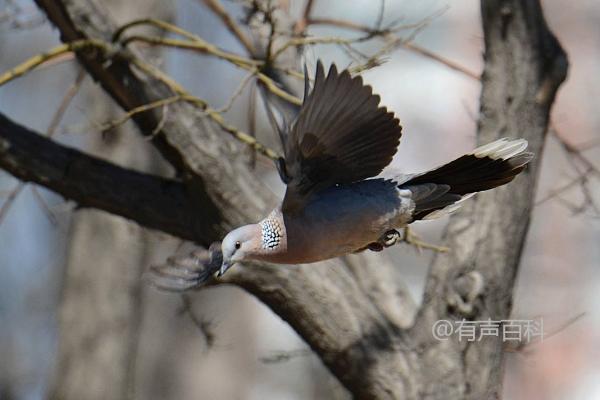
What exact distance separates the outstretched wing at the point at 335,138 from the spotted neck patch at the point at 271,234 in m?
0.06

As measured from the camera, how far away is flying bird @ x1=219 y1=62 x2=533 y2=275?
228cm

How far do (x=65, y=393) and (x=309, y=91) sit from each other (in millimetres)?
3358

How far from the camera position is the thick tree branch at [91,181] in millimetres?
3744

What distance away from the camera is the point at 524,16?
3.88 metres

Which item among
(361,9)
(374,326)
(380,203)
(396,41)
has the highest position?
(361,9)

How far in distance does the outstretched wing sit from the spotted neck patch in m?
0.06

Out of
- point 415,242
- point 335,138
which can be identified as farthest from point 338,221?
point 415,242

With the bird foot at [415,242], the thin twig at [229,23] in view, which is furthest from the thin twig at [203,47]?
the bird foot at [415,242]

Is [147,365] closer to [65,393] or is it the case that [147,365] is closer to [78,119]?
[78,119]

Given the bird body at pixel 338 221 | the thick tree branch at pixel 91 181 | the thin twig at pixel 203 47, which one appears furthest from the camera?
the thick tree branch at pixel 91 181

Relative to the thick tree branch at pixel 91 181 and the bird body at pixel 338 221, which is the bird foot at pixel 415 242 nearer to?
the thick tree branch at pixel 91 181

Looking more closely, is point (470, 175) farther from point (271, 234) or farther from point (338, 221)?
point (271, 234)

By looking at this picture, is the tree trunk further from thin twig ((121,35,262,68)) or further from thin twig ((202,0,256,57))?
thin twig ((121,35,262,68))

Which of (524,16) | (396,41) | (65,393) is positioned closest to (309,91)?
(396,41)
